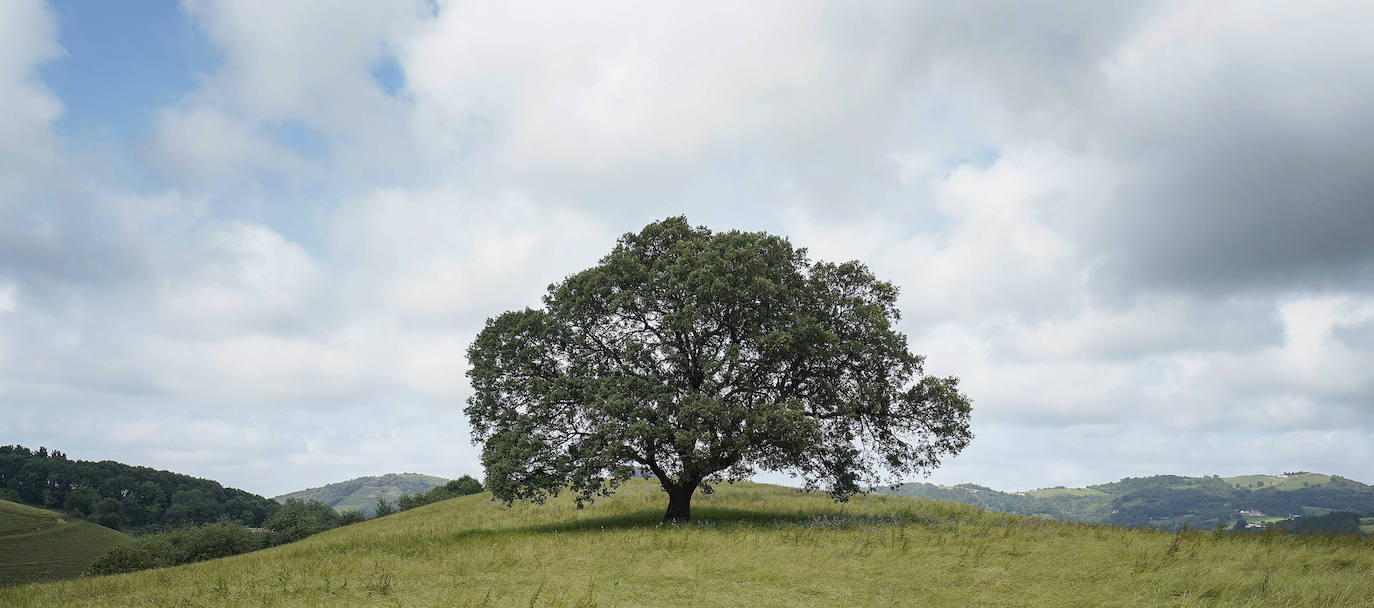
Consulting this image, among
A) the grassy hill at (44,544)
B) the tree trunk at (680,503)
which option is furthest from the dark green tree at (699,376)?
the grassy hill at (44,544)

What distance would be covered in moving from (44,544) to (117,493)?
206 feet

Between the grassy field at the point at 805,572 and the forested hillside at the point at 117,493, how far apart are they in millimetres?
150782

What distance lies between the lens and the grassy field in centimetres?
1392

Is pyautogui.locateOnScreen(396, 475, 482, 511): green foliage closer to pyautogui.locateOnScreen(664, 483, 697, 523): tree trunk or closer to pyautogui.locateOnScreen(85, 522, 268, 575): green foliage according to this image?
pyautogui.locateOnScreen(85, 522, 268, 575): green foliage

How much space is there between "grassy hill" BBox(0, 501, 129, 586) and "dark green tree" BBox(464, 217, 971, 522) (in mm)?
83575

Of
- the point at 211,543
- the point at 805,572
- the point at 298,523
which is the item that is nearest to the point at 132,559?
the point at 211,543

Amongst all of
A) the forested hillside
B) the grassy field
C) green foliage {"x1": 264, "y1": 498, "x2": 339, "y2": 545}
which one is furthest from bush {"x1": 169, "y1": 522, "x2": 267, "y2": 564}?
the forested hillside

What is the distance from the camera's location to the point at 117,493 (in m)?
152

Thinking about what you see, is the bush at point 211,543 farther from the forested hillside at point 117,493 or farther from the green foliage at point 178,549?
the forested hillside at point 117,493

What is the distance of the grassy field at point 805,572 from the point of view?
13922mm

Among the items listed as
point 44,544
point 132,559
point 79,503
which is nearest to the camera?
point 132,559

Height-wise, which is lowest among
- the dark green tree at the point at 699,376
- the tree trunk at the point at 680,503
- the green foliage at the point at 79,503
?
the green foliage at the point at 79,503

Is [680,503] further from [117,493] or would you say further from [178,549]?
[117,493]

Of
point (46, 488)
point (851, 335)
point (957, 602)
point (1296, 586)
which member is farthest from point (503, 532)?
point (46, 488)
